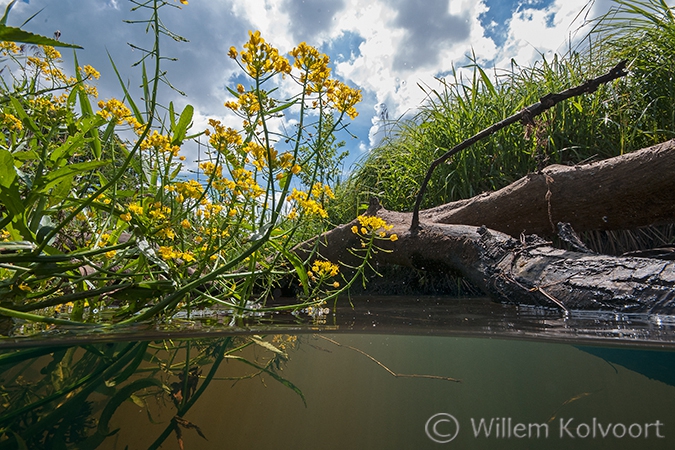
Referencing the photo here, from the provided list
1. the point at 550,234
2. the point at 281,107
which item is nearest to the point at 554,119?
the point at 550,234

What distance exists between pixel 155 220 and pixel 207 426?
2.75 feet

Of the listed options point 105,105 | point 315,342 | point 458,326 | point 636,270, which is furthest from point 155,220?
point 636,270

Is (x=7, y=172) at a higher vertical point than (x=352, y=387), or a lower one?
higher

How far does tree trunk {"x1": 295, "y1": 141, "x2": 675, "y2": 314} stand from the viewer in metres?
2.16

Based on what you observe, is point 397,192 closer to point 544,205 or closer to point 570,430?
point 544,205

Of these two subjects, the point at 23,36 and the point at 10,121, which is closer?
the point at 23,36

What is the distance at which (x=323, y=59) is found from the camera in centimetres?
142

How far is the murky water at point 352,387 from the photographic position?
1.32m

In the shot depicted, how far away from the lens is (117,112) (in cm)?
175

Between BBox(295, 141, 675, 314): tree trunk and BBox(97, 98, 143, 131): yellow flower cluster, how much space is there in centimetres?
126

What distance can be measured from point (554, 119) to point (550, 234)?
3.75 ft
